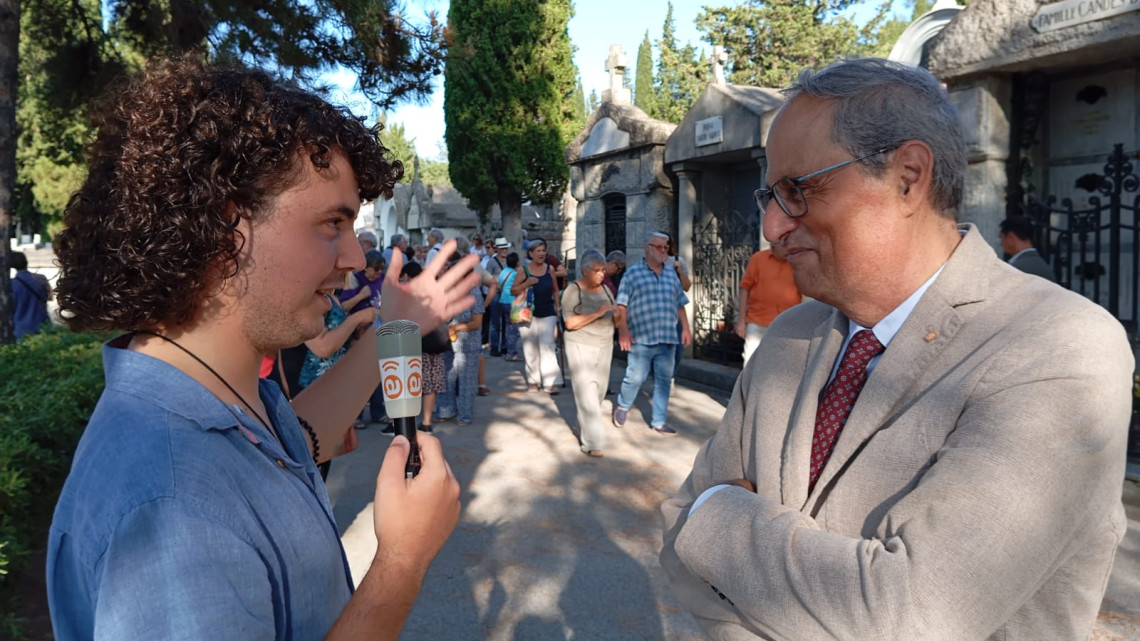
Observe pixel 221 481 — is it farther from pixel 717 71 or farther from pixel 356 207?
pixel 717 71

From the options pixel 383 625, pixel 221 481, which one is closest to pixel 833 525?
pixel 383 625

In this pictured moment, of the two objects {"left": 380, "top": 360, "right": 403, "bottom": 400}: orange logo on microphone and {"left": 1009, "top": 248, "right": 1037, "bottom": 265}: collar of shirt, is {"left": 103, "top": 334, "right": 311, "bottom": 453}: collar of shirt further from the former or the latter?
{"left": 1009, "top": 248, "right": 1037, "bottom": 265}: collar of shirt

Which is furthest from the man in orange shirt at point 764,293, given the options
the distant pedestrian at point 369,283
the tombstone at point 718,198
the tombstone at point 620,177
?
the tombstone at point 620,177

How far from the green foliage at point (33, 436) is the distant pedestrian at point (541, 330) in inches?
198

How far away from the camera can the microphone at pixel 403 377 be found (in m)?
1.35

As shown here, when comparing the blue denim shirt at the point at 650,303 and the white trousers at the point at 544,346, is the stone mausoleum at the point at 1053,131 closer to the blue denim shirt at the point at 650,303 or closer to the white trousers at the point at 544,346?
the blue denim shirt at the point at 650,303

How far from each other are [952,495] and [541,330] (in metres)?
8.48

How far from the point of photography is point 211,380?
130cm

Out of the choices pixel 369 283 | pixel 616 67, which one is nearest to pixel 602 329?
pixel 369 283

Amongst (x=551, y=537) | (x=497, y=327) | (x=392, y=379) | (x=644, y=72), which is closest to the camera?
(x=392, y=379)

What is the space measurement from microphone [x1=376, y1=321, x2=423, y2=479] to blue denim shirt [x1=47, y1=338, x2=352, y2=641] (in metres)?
0.20

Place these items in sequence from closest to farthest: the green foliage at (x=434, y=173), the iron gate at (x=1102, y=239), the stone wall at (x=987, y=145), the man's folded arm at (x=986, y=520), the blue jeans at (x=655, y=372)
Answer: the man's folded arm at (x=986, y=520), the iron gate at (x=1102, y=239), the stone wall at (x=987, y=145), the blue jeans at (x=655, y=372), the green foliage at (x=434, y=173)

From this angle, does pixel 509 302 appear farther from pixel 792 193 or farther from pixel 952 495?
pixel 952 495

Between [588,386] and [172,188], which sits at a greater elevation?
[172,188]
